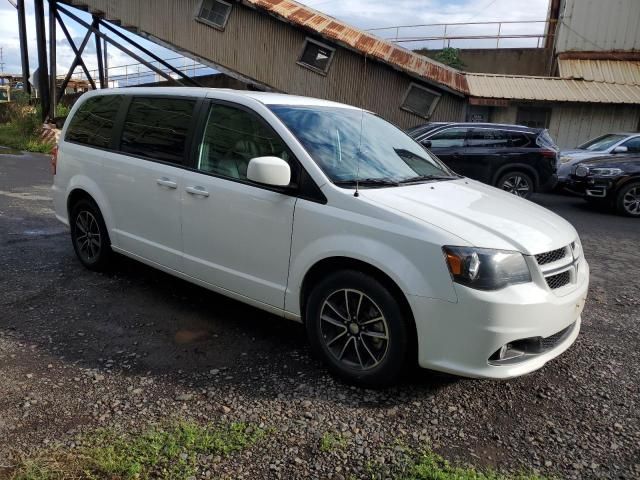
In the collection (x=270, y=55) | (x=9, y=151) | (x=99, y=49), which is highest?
(x=270, y=55)

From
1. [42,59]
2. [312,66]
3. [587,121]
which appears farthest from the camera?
[42,59]

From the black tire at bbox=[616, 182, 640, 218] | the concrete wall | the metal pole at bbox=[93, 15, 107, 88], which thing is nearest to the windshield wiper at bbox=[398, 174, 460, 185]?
the black tire at bbox=[616, 182, 640, 218]

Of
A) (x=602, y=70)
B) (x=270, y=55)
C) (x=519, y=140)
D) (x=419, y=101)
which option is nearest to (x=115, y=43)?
(x=270, y=55)

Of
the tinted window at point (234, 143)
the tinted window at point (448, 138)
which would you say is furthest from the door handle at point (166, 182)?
the tinted window at point (448, 138)

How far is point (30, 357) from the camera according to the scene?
3352 mm

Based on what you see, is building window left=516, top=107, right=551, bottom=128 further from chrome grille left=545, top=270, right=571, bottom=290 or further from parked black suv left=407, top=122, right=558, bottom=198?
chrome grille left=545, top=270, right=571, bottom=290

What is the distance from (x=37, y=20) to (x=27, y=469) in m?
19.5

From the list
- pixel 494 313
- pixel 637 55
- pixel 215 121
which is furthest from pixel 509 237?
pixel 637 55

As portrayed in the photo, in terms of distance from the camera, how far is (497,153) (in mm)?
10367

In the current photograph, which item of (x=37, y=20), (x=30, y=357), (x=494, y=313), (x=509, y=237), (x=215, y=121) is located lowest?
(x=30, y=357)

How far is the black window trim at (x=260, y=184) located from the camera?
3.21 meters

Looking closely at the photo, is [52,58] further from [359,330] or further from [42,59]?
[359,330]

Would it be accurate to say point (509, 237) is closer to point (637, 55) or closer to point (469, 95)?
point (469, 95)

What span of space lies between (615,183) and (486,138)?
2.55 m
